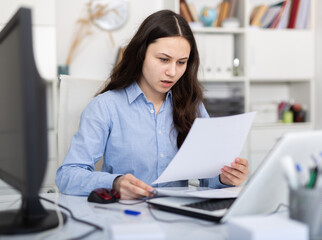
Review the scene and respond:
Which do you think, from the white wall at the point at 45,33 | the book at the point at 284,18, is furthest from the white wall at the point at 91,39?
the book at the point at 284,18

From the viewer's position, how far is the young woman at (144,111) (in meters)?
1.54

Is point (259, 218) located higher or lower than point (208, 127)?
lower

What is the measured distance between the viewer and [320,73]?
348 cm

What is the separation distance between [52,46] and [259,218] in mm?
2480

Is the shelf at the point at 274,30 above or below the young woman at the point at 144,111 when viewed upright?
above

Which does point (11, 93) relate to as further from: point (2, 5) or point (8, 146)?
point (2, 5)

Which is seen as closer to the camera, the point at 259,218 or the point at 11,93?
the point at 259,218

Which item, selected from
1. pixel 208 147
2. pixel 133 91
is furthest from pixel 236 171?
pixel 133 91

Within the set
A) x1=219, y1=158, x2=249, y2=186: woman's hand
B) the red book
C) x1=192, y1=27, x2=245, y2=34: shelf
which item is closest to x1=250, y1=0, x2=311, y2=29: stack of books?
the red book

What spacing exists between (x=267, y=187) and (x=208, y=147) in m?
0.30

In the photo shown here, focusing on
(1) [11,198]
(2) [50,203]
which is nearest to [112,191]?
(2) [50,203]

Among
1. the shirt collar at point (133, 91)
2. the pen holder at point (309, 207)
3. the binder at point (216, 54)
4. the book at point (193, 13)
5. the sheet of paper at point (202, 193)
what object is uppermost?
the book at point (193, 13)

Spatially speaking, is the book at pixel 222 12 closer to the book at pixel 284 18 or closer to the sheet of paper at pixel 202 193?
the book at pixel 284 18

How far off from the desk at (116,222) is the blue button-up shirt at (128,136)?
345 mm
